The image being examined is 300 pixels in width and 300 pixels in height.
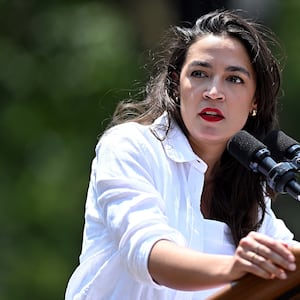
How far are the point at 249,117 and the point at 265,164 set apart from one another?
86 centimetres

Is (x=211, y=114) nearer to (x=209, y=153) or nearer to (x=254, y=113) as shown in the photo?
(x=209, y=153)

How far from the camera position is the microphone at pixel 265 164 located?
3244 mm

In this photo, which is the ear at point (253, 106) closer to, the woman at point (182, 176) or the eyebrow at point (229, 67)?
the woman at point (182, 176)

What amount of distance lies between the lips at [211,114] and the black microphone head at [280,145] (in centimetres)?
31

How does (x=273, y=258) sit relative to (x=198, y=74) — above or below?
below

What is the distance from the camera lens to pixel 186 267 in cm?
329

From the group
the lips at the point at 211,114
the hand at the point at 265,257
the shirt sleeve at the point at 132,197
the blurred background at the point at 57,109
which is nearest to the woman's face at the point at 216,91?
the lips at the point at 211,114

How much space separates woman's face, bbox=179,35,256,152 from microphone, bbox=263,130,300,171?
324 mm

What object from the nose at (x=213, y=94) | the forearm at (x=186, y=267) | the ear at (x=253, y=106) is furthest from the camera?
the ear at (x=253, y=106)

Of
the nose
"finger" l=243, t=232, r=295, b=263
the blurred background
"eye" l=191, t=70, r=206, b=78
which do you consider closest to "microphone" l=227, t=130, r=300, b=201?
"finger" l=243, t=232, r=295, b=263

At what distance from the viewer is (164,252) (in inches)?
132

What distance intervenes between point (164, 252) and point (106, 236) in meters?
0.42

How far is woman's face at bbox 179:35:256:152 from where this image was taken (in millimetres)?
3898

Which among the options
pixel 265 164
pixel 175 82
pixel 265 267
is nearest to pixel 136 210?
pixel 265 164
